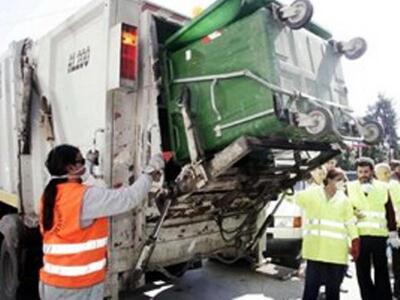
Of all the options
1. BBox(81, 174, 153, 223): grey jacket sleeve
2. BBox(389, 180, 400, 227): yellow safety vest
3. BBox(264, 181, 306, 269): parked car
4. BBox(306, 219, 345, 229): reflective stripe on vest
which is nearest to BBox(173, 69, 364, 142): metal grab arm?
BBox(81, 174, 153, 223): grey jacket sleeve

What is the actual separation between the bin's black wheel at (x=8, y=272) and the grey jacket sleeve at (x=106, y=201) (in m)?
1.56

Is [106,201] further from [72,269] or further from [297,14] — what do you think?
[297,14]

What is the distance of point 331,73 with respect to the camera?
132 inches

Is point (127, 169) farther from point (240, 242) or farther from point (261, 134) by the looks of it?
point (240, 242)

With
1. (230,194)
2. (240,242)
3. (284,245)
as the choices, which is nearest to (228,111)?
(230,194)

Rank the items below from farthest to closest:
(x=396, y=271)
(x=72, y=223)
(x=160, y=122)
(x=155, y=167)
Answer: (x=396, y=271), (x=160, y=122), (x=155, y=167), (x=72, y=223)

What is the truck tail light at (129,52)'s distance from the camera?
307cm

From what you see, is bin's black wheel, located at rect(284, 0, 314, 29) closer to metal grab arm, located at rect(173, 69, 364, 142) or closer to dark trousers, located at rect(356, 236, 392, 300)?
metal grab arm, located at rect(173, 69, 364, 142)

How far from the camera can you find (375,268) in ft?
14.8

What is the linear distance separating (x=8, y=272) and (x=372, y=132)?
3.05m

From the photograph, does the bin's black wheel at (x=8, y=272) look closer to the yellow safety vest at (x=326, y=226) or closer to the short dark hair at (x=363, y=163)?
the yellow safety vest at (x=326, y=226)

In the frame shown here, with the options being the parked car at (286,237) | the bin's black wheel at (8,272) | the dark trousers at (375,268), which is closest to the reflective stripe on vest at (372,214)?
the dark trousers at (375,268)

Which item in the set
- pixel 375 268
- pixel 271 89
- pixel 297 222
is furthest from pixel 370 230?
pixel 271 89

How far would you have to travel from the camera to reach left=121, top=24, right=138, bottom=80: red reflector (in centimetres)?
307
